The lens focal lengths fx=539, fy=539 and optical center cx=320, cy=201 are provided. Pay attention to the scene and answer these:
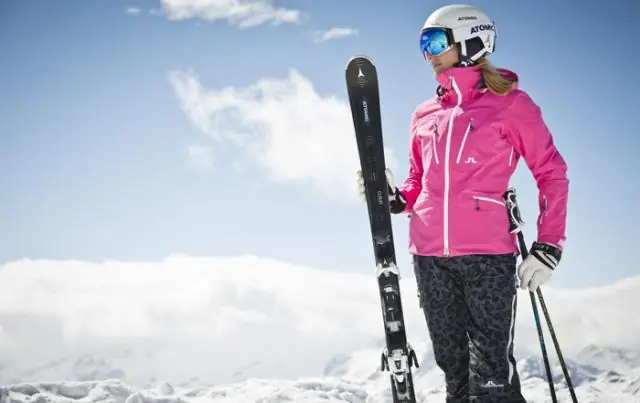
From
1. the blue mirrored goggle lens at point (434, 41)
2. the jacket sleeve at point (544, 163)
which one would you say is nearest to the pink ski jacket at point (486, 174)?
the jacket sleeve at point (544, 163)

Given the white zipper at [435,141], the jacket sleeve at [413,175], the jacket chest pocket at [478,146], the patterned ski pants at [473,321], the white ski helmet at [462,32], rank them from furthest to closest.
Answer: the jacket sleeve at [413,175] < the white ski helmet at [462,32] < the white zipper at [435,141] < the jacket chest pocket at [478,146] < the patterned ski pants at [473,321]

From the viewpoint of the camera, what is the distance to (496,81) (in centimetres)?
340

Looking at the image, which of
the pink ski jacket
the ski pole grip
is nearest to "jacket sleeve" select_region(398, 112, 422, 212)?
the pink ski jacket

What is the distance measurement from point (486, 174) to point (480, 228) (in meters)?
0.34

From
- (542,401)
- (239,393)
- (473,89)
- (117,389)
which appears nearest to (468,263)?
(473,89)

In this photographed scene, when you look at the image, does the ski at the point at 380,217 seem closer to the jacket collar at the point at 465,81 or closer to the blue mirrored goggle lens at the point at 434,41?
the blue mirrored goggle lens at the point at 434,41

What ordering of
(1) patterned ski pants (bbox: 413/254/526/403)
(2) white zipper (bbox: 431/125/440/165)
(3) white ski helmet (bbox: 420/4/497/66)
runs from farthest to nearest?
1. (3) white ski helmet (bbox: 420/4/497/66)
2. (2) white zipper (bbox: 431/125/440/165)
3. (1) patterned ski pants (bbox: 413/254/526/403)

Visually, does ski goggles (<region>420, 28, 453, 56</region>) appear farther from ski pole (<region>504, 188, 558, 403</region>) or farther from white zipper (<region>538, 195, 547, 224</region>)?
white zipper (<region>538, 195, 547, 224</region>)

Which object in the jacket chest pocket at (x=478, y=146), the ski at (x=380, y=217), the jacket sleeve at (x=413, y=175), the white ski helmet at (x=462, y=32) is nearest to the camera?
the jacket chest pocket at (x=478, y=146)

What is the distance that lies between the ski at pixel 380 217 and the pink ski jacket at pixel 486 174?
1.58 feet

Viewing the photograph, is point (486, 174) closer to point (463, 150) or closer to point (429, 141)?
point (463, 150)

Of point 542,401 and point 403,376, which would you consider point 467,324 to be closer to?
point 403,376

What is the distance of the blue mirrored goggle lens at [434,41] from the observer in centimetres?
370

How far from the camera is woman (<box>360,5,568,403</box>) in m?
3.25
